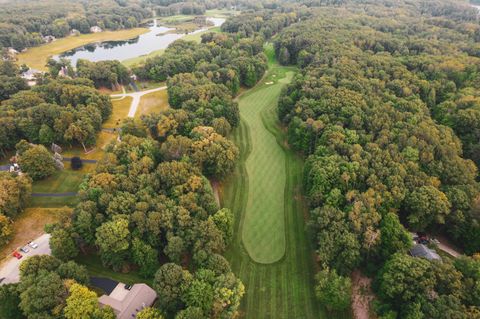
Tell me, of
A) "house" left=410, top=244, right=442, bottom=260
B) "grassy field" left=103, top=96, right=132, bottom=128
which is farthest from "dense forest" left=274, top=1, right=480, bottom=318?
"grassy field" left=103, top=96, right=132, bottom=128

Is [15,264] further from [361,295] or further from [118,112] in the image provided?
[118,112]

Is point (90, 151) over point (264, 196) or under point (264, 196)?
over

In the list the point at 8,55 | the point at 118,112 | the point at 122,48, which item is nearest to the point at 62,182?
the point at 118,112

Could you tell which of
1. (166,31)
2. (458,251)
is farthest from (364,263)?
(166,31)

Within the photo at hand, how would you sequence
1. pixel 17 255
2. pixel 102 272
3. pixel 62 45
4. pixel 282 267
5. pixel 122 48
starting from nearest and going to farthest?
pixel 102 272 < pixel 282 267 < pixel 17 255 < pixel 122 48 < pixel 62 45

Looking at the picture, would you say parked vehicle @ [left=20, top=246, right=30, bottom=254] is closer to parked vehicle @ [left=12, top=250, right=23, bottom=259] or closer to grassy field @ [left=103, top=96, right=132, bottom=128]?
parked vehicle @ [left=12, top=250, right=23, bottom=259]

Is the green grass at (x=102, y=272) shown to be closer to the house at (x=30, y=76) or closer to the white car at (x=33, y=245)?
the white car at (x=33, y=245)
